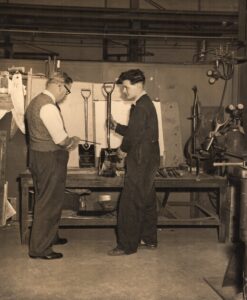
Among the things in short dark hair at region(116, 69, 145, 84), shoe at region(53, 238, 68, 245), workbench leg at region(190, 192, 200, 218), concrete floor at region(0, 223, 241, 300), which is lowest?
concrete floor at region(0, 223, 241, 300)

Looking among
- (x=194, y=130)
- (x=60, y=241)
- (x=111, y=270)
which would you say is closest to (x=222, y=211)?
(x=194, y=130)

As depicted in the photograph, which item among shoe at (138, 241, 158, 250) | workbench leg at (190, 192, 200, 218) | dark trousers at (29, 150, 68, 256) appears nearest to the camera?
dark trousers at (29, 150, 68, 256)

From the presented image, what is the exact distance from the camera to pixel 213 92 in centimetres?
534

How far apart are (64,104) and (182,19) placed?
2.44 metres

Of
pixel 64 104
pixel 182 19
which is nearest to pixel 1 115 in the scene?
pixel 64 104

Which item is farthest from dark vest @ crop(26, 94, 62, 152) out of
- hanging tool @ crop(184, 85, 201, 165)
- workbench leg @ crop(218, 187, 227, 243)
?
workbench leg @ crop(218, 187, 227, 243)

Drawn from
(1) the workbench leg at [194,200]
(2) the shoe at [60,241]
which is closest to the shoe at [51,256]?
(2) the shoe at [60,241]

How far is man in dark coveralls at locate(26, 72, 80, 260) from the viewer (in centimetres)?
370

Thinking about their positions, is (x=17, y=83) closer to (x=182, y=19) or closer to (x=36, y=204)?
(x=36, y=204)

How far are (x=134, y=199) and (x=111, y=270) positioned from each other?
1.91 ft

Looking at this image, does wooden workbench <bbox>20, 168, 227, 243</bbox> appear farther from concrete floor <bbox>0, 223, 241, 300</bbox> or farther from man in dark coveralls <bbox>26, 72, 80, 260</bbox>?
man in dark coveralls <bbox>26, 72, 80, 260</bbox>

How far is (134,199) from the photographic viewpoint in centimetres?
383

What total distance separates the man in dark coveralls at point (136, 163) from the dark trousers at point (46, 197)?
0.50 metres

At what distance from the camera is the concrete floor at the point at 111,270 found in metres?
3.13
